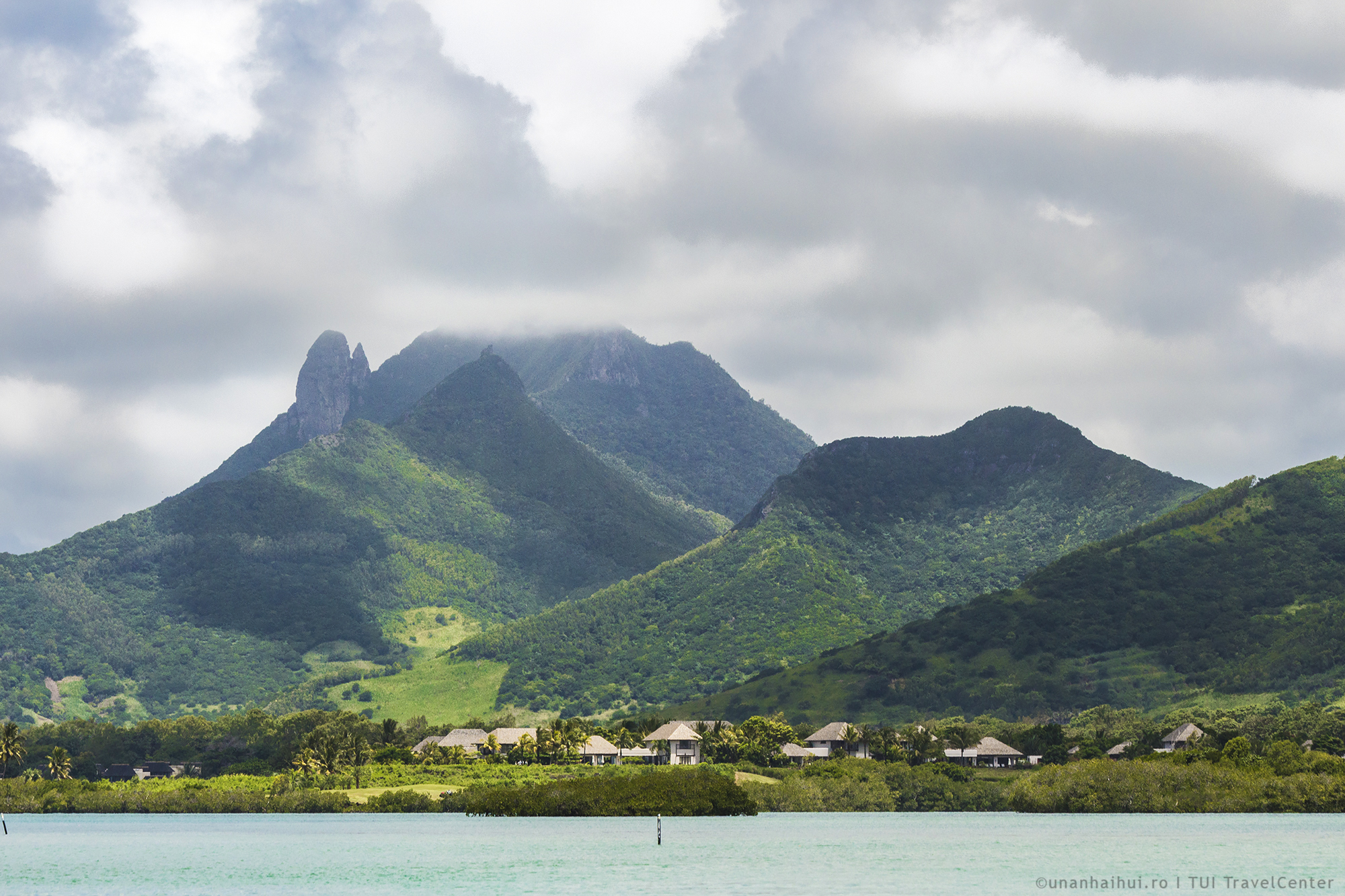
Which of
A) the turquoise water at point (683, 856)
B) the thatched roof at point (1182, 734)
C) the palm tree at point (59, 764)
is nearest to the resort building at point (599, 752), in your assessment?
the turquoise water at point (683, 856)

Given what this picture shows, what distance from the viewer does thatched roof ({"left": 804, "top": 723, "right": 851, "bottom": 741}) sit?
587ft

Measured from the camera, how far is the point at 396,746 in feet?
546

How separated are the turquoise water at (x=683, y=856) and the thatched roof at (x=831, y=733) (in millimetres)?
59105

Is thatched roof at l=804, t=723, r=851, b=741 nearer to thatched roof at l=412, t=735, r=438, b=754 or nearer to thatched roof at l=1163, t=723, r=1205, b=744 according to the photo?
thatched roof at l=1163, t=723, r=1205, b=744

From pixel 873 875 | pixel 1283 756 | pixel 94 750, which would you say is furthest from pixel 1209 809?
pixel 94 750

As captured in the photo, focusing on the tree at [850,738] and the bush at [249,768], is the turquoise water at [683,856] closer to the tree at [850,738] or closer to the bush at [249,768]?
the bush at [249,768]

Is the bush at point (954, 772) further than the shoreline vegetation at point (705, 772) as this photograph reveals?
Yes

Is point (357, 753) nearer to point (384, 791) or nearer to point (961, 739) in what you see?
point (384, 791)

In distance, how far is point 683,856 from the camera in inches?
3263

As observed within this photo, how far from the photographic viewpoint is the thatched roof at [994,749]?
167625 mm

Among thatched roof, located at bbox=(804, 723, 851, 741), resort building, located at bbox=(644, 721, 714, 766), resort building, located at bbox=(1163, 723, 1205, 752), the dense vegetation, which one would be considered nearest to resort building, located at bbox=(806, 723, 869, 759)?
thatched roof, located at bbox=(804, 723, 851, 741)

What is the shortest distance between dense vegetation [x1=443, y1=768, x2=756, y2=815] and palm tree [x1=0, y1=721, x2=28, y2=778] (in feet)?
217

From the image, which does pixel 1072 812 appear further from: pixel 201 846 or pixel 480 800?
pixel 201 846

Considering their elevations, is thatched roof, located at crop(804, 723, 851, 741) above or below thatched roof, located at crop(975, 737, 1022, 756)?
above
